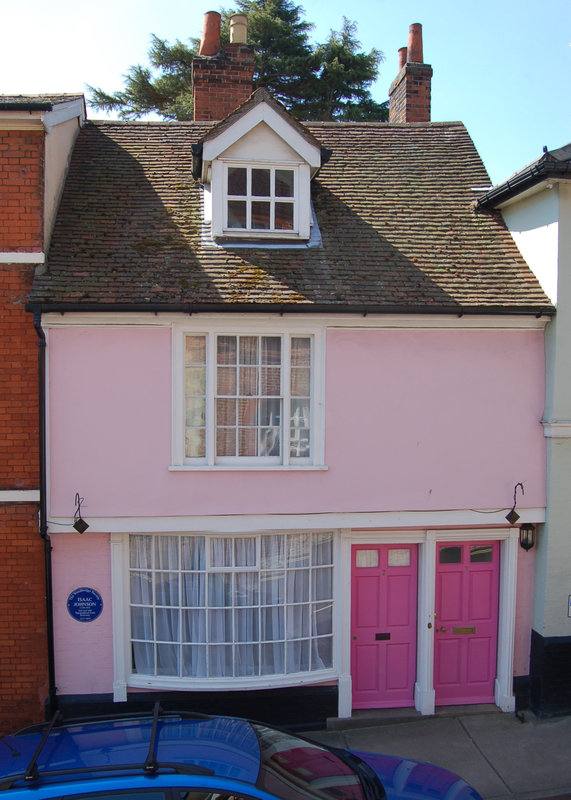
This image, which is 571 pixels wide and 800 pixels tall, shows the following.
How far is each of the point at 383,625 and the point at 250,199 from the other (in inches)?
238

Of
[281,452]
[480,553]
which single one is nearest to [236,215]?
[281,452]

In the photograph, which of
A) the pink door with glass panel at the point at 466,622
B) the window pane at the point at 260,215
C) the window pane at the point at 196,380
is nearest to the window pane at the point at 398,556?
the pink door with glass panel at the point at 466,622

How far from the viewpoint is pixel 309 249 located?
28.9ft

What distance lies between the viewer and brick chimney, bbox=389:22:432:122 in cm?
1242

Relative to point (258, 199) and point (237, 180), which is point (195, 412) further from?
point (237, 180)

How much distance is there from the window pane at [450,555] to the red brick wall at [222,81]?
846 centimetres

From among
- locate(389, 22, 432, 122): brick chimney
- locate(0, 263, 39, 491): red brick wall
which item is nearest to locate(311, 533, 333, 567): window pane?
locate(0, 263, 39, 491): red brick wall

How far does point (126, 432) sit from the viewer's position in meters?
7.85

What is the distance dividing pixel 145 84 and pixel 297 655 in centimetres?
2338

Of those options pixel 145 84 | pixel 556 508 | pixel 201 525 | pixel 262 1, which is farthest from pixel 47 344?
pixel 262 1

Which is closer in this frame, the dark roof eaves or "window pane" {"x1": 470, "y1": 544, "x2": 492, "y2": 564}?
the dark roof eaves

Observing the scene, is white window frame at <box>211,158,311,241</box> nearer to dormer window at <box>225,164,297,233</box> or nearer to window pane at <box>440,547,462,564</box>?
dormer window at <box>225,164,297,233</box>

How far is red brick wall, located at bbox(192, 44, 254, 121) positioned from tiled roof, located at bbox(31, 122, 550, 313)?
0.84m

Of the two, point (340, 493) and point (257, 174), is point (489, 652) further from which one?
point (257, 174)
